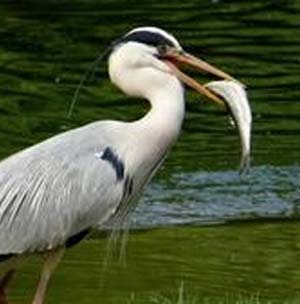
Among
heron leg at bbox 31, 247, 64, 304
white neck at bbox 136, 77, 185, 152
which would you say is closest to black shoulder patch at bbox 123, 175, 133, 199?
white neck at bbox 136, 77, 185, 152

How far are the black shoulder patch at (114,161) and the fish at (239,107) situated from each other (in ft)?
1.87

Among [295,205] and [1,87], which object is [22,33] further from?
[295,205]

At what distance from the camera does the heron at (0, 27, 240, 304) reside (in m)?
7.84

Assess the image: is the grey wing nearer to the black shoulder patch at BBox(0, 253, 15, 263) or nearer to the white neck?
the black shoulder patch at BBox(0, 253, 15, 263)

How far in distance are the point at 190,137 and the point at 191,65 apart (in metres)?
6.76

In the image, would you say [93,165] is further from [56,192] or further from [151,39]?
[151,39]

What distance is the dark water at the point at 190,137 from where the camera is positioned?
34.3ft

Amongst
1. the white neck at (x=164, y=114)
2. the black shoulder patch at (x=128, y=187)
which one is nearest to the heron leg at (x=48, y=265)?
the black shoulder patch at (x=128, y=187)

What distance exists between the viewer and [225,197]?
1275 centimetres

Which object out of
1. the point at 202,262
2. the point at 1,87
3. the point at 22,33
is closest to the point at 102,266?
the point at 202,262

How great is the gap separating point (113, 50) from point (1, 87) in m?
8.70

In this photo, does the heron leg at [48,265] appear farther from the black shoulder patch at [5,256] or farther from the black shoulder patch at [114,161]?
the black shoulder patch at [114,161]

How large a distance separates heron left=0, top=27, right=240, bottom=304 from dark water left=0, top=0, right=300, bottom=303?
1.91 meters

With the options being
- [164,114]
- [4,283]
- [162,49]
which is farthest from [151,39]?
[4,283]
